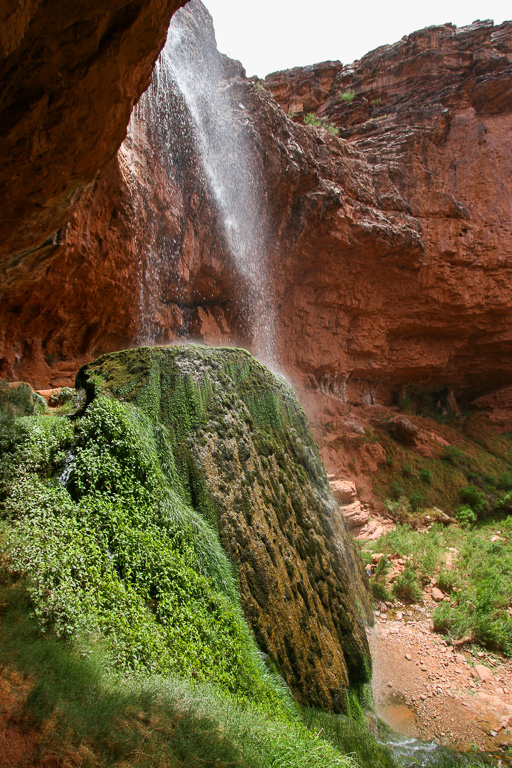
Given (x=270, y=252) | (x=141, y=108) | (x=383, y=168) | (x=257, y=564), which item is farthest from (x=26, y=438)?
(x=383, y=168)

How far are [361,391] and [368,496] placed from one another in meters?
5.88

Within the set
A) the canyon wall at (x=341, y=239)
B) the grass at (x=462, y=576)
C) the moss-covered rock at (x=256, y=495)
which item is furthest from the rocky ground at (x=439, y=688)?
the canyon wall at (x=341, y=239)

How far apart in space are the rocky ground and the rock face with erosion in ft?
24.6

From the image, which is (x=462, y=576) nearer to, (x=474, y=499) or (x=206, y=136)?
(x=474, y=499)

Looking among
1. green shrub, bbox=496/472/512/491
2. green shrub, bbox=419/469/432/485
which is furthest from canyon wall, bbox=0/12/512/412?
green shrub, bbox=496/472/512/491

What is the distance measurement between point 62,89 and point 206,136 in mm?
8496

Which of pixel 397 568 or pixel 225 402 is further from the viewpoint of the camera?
pixel 397 568

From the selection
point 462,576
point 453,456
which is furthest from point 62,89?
point 453,456

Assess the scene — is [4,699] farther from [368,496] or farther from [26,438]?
[368,496]

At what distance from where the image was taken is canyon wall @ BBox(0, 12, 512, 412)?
9234 mm

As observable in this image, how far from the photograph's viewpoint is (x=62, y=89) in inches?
133

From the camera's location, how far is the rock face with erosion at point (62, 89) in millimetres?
2982

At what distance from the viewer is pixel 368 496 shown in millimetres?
13734

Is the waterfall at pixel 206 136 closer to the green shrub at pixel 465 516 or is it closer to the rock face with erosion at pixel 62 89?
the rock face with erosion at pixel 62 89
